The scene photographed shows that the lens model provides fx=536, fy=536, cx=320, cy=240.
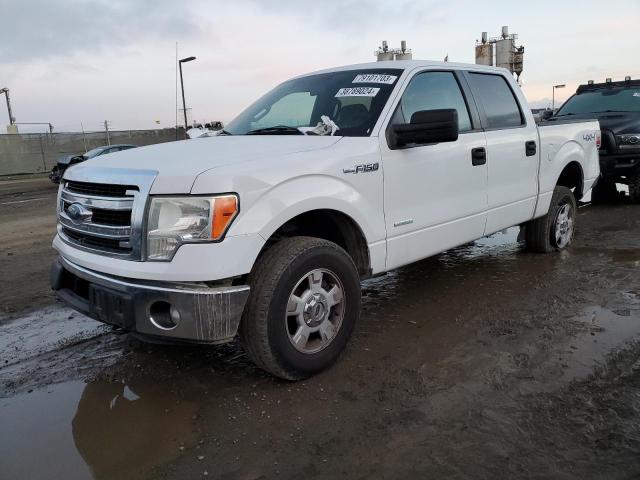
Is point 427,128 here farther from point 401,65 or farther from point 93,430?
point 93,430

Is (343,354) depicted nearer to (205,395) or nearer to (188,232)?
(205,395)

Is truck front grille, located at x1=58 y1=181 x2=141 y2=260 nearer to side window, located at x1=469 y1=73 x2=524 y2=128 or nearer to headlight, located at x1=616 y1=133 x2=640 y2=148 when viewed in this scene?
side window, located at x1=469 y1=73 x2=524 y2=128

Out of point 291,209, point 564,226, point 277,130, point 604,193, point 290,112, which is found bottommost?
point 604,193

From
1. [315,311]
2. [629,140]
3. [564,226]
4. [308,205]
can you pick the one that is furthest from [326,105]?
[629,140]

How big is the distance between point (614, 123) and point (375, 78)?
673 centimetres

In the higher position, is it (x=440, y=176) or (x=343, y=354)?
(x=440, y=176)

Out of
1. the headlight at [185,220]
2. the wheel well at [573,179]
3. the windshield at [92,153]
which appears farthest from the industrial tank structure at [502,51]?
the headlight at [185,220]

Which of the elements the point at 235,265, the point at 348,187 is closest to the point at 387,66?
the point at 348,187

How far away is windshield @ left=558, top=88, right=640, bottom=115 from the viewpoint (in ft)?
31.3

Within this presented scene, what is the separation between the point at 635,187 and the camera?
9023mm

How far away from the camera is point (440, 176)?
404cm

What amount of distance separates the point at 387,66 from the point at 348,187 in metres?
1.29

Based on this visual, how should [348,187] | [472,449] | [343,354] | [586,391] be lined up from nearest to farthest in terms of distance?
1. [472,449]
2. [586,391]
3. [348,187]
4. [343,354]

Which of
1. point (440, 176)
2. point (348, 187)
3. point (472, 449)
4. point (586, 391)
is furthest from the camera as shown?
point (440, 176)
